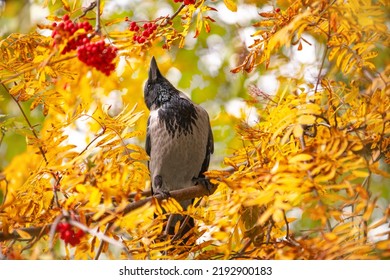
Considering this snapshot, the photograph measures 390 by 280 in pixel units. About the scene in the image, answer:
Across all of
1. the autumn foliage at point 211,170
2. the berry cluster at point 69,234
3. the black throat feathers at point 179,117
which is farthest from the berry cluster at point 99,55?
the black throat feathers at point 179,117

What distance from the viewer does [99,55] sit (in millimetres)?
958

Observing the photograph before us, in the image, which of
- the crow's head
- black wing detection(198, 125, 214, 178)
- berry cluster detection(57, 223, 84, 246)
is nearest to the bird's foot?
black wing detection(198, 125, 214, 178)

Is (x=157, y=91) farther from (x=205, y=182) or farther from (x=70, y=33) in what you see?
(x=70, y=33)

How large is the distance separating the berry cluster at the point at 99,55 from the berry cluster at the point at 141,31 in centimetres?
9

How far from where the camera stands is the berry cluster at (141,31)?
3.48 feet

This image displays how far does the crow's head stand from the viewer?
135cm

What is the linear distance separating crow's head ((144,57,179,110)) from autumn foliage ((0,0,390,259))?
0.46 feet

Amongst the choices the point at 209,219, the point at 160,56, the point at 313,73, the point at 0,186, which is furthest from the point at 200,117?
the point at 0,186

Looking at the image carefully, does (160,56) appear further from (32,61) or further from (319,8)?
(319,8)

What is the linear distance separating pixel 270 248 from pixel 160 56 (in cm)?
53

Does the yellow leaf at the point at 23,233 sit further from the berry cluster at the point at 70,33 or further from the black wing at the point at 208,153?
the black wing at the point at 208,153
